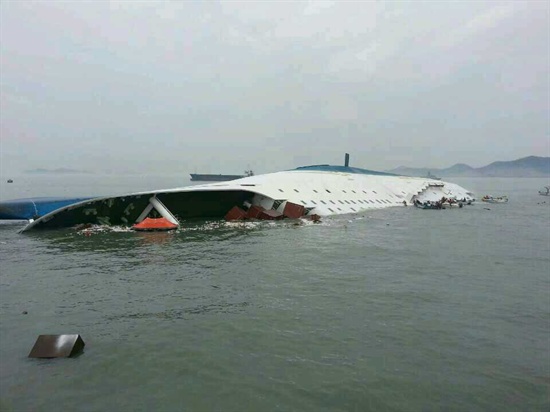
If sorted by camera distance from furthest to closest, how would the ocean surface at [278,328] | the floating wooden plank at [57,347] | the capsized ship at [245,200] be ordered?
1. the capsized ship at [245,200]
2. the floating wooden plank at [57,347]
3. the ocean surface at [278,328]

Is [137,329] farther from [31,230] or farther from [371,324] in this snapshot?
[31,230]

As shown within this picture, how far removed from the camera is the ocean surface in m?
7.62

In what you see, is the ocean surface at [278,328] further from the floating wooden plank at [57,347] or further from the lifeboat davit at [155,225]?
the lifeboat davit at [155,225]

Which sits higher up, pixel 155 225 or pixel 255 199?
pixel 255 199

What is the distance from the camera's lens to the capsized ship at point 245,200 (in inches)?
1244

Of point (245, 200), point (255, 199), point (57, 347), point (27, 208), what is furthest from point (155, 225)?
point (57, 347)

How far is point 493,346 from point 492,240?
1948 cm

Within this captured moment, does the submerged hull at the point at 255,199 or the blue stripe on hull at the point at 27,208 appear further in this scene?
the blue stripe on hull at the point at 27,208

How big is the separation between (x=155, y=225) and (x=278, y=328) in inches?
801

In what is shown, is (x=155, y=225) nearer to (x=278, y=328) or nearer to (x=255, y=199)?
(x=255, y=199)

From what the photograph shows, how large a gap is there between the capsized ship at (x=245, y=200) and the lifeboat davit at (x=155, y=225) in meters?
0.96

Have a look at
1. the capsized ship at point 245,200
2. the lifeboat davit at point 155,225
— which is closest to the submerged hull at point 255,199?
the capsized ship at point 245,200

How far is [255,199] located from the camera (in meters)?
39.1

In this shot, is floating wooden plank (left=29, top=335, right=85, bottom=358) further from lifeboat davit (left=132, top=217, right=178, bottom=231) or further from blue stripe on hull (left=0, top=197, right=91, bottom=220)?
blue stripe on hull (left=0, top=197, right=91, bottom=220)
